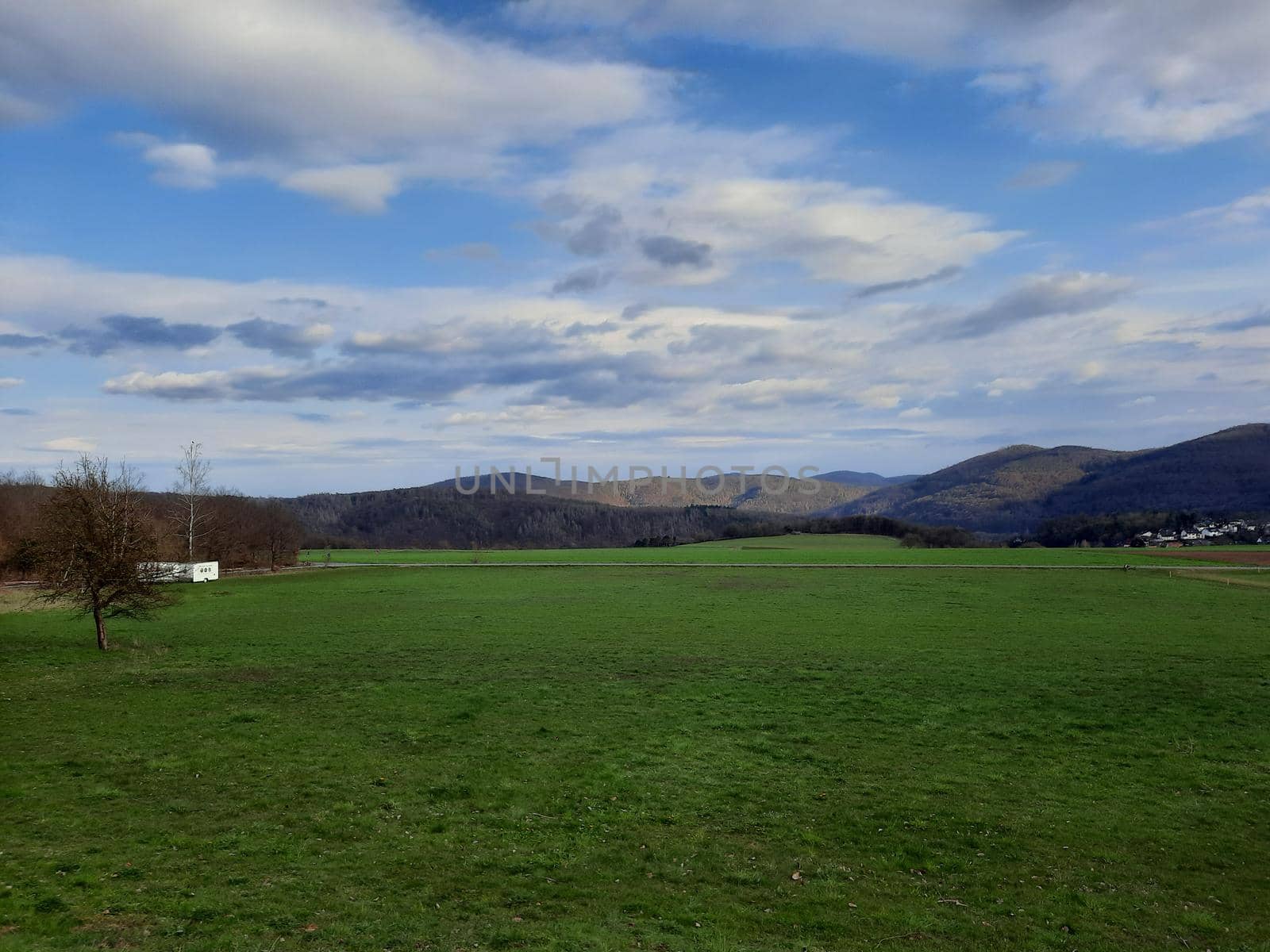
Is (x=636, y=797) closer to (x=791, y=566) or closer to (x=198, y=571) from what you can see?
(x=198, y=571)

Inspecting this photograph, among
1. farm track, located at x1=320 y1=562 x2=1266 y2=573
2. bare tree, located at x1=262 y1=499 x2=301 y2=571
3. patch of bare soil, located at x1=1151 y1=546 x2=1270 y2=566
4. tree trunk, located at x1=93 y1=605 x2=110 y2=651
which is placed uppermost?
bare tree, located at x1=262 y1=499 x2=301 y2=571

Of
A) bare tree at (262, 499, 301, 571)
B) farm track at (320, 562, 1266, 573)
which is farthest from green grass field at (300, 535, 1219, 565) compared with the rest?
bare tree at (262, 499, 301, 571)

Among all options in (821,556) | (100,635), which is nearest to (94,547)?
(100,635)

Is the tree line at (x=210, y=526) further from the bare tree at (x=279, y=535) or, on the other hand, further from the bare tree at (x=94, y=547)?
the bare tree at (x=94, y=547)

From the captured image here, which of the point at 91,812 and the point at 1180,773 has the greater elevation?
the point at 91,812

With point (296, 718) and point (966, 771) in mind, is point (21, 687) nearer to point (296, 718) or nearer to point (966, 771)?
point (296, 718)

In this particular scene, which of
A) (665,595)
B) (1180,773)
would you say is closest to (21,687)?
(1180,773)

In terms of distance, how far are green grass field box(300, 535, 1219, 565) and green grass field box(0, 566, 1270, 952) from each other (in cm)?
6325

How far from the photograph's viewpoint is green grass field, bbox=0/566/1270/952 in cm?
970

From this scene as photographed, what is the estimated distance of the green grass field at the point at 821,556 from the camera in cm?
9094

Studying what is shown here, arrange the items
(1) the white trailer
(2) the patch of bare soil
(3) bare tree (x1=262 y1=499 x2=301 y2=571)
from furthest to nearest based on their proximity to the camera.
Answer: (3) bare tree (x1=262 y1=499 x2=301 y2=571) → (2) the patch of bare soil → (1) the white trailer

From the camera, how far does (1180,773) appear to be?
51.6 ft

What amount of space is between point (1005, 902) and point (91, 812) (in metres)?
13.7

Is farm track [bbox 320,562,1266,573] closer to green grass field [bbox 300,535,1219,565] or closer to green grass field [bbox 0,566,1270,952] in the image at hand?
green grass field [bbox 300,535,1219,565]
